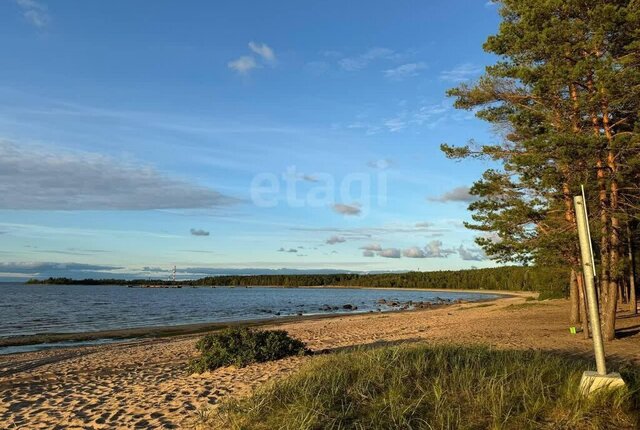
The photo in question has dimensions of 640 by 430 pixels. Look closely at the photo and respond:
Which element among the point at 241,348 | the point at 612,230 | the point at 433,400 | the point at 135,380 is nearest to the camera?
the point at 433,400

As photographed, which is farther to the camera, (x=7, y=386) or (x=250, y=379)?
(x=7, y=386)

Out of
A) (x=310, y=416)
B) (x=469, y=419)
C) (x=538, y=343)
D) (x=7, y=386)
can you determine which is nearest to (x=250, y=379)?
(x=310, y=416)

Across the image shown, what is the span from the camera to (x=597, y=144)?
14266mm

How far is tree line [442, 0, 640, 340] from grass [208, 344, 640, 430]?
8079 millimetres

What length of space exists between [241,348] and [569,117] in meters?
13.2

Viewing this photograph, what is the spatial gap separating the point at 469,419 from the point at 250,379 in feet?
21.3

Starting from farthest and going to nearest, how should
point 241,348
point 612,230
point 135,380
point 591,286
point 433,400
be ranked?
1. point 612,230
2. point 241,348
3. point 135,380
4. point 591,286
5. point 433,400

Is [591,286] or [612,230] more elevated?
[612,230]

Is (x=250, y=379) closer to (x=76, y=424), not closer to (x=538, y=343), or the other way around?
(x=76, y=424)

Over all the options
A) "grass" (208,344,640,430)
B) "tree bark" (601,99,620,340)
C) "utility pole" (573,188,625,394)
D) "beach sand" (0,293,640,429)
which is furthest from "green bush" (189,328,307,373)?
"tree bark" (601,99,620,340)

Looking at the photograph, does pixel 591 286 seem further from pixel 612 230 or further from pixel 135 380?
pixel 135 380

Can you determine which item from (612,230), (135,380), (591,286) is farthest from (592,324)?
(135,380)

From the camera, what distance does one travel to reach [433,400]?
23.0ft

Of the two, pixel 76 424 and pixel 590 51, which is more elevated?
pixel 590 51
